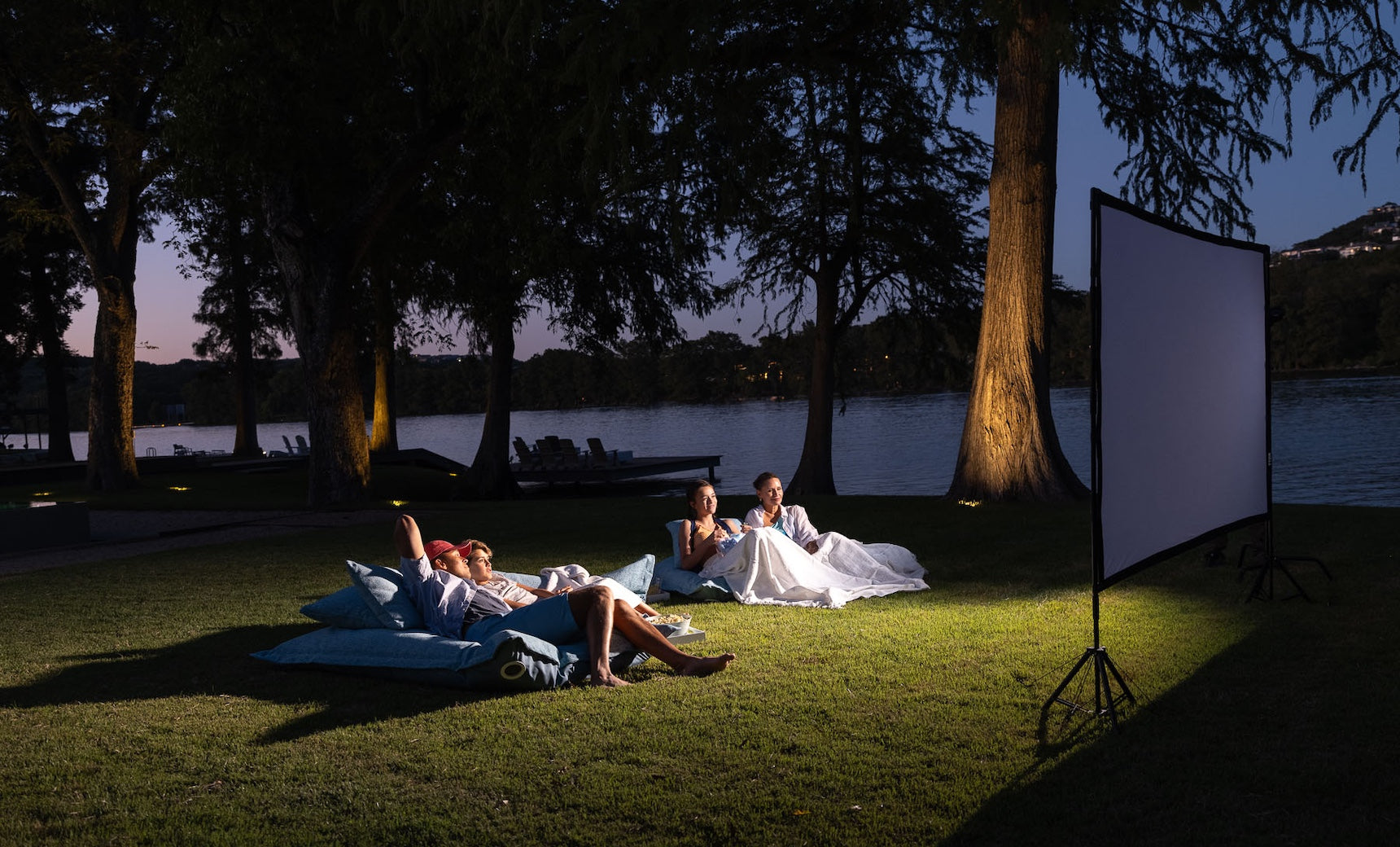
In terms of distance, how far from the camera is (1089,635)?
659 centimetres

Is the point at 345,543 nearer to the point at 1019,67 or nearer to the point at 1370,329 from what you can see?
the point at 1019,67

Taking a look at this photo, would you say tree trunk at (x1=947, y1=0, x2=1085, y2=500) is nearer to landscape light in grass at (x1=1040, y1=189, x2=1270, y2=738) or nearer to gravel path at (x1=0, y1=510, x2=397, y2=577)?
landscape light in grass at (x1=1040, y1=189, x2=1270, y2=738)

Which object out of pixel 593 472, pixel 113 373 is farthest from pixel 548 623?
pixel 593 472

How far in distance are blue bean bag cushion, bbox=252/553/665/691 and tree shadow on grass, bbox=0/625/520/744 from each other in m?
0.09

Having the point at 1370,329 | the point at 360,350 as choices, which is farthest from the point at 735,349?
the point at 360,350

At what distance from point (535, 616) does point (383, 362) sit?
27.1 m

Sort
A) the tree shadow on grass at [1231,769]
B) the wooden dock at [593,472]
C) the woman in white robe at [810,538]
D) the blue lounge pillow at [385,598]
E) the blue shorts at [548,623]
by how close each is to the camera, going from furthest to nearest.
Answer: the wooden dock at [593,472] < the woman in white robe at [810,538] < the blue lounge pillow at [385,598] < the blue shorts at [548,623] < the tree shadow on grass at [1231,769]

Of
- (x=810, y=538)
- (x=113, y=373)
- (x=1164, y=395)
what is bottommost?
(x=810, y=538)

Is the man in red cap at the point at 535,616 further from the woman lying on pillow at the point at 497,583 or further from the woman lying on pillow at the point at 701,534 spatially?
the woman lying on pillow at the point at 701,534

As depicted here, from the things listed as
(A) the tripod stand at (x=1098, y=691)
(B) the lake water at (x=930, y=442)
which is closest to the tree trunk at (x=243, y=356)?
(B) the lake water at (x=930, y=442)

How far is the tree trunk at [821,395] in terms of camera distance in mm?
24281

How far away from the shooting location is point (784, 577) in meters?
8.30

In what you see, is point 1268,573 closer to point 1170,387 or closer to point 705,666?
point 1170,387

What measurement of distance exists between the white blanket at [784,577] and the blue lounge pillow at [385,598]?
269 cm
